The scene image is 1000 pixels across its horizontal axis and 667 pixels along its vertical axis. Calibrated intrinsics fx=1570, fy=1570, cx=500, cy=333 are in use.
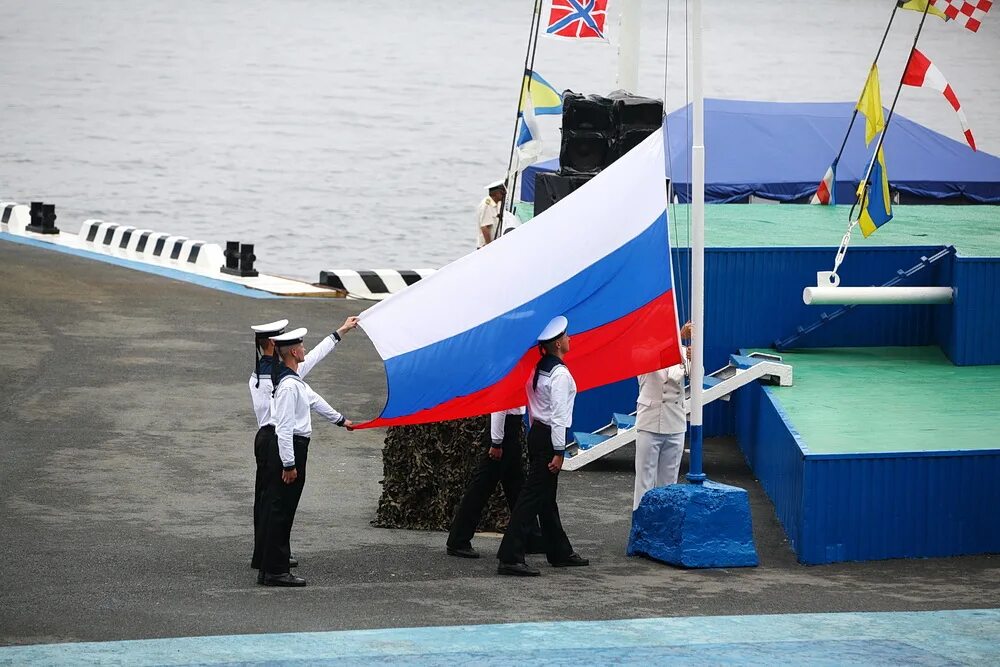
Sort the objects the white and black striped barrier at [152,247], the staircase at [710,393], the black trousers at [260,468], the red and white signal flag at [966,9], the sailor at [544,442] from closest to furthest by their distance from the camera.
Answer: the black trousers at [260,468] < the sailor at [544,442] < the staircase at [710,393] < the red and white signal flag at [966,9] < the white and black striped barrier at [152,247]

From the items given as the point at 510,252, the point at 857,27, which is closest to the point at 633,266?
the point at 510,252

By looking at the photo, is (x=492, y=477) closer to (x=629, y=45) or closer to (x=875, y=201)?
(x=875, y=201)

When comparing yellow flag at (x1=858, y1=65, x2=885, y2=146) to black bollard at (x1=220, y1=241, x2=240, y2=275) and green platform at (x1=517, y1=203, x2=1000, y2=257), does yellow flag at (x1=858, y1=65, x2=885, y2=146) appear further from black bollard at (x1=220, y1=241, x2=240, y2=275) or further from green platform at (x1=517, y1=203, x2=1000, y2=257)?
black bollard at (x1=220, y1=241, x2=240, y2=275)

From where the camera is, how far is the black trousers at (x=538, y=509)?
429 inches

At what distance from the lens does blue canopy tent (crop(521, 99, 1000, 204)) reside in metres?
26.5

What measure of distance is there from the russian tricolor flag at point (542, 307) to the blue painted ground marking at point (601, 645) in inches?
84.2

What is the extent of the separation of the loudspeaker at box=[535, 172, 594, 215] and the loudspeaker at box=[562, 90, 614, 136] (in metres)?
0.49

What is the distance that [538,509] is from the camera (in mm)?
11062

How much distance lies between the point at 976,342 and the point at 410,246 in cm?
4044

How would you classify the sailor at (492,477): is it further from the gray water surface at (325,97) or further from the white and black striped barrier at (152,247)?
the white and black striped barrier at (152,247)

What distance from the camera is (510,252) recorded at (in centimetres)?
1123

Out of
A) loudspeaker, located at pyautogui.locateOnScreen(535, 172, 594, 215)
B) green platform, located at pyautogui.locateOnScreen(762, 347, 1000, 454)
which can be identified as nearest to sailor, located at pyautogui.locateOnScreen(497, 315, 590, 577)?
green platform, located at pyautogui.locateOnScreen(762, 347, 1000, 454)

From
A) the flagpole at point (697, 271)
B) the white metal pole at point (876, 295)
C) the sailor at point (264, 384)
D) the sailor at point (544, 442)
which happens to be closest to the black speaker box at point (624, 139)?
the white metal pole at point (876, 295)

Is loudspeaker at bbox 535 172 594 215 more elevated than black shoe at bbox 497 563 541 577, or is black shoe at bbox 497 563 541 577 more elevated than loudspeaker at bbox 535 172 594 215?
loudspeaker at bbox 535 172 594 215
